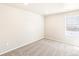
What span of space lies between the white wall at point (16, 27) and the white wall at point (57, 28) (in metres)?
1.07

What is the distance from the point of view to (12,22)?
3.61 meters

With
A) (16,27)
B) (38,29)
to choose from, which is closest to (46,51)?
(16,27)

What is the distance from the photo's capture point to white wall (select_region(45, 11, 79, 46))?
4.74 meters

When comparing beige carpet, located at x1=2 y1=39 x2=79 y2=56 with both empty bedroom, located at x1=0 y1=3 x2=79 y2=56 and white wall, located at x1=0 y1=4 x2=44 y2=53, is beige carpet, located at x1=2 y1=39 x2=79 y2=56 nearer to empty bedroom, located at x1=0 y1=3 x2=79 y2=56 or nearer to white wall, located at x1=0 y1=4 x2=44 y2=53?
empty bedroom, located at x1=0 y1=3 x2=79 y2=56

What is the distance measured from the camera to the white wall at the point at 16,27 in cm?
323

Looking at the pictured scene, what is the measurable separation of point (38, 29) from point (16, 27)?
208 cm

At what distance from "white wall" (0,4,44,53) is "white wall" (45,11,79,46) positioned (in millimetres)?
1068

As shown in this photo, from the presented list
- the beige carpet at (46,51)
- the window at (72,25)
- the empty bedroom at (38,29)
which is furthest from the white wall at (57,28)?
the beige carpet at (46,51)

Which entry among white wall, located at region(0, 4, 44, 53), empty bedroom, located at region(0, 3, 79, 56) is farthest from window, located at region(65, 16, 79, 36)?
white wall, located at region(0, 4, 44, 53)

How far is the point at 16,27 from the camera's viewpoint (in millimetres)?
3822

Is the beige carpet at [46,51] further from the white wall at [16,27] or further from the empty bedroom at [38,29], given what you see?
the white wall at [16,27]

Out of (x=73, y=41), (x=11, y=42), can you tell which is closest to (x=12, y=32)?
(x=11, y=42)

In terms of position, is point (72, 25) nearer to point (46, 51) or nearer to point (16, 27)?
point (46, 51)

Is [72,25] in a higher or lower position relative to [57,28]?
higher
